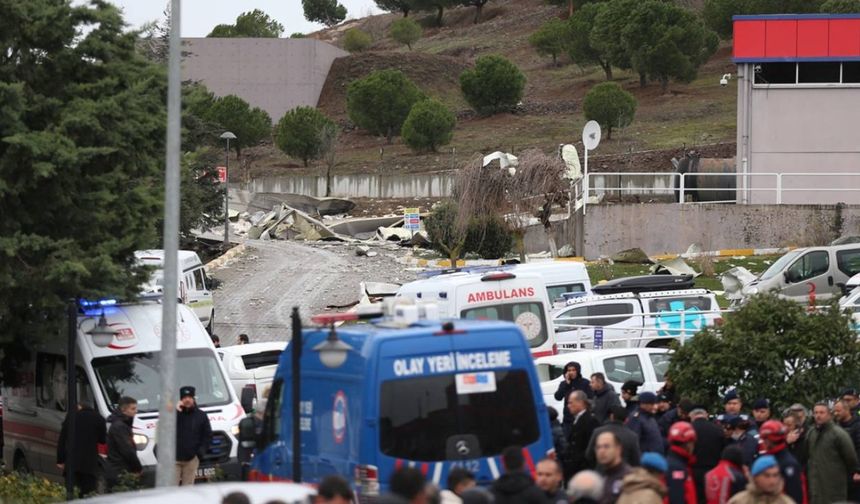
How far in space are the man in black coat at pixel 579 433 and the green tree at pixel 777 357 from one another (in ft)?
7.63

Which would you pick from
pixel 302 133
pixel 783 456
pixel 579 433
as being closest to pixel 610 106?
pixel 302 133

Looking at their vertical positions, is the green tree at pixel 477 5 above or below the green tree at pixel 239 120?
above

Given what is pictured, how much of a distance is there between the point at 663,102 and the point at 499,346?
76.0 meters

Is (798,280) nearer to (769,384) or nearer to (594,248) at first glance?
(594,248)

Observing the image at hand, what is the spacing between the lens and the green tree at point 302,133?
7862cm

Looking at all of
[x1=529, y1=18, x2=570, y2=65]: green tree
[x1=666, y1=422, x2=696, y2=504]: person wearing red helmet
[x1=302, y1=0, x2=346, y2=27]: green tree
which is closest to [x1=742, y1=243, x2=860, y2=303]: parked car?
[x1=666, y1=422, x2=696, y2=504]: person wearing red helmet

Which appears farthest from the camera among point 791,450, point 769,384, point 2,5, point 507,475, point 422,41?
point 422,41

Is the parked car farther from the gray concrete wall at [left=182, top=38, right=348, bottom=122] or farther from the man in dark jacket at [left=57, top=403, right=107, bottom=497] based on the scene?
the gray concrete wall at [left=182, top=38, right=348, bottom=122]

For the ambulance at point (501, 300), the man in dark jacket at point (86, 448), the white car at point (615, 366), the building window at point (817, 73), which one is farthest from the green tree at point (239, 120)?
the man in dark jacket at point (86, 448)

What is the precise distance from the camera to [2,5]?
52.2ft

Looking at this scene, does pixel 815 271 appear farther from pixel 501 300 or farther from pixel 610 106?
pixel 610 106

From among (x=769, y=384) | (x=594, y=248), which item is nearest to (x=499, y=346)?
(x=769, y=384)

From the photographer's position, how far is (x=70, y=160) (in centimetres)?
1541

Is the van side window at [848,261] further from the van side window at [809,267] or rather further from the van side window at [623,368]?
the van side window at [623,368]
